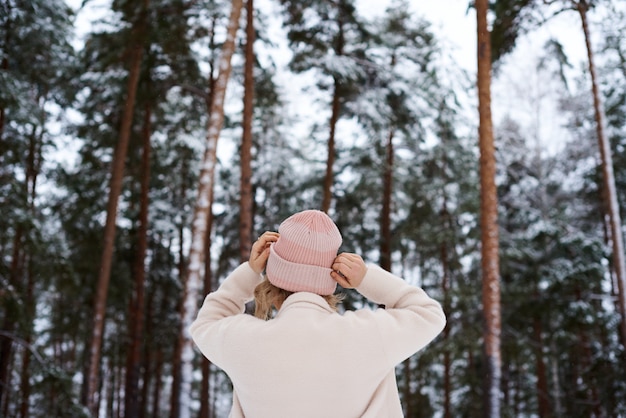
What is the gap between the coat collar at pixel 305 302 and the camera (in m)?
1.70

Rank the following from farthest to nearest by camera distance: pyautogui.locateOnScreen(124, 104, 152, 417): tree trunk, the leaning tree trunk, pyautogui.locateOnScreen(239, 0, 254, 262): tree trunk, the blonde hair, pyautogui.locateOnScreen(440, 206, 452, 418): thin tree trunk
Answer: pyautogui.locateOnScreen(124, 104, 152, 417): tree trunk → pyautogui.locateOnScreen(440, 206, 452, 418): thin tree trunk → pyautogui.locateOnScreen(239, 0, 254, 262): tree trunk → the leaning tree trunk → the blonde hair

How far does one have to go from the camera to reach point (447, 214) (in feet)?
54.5

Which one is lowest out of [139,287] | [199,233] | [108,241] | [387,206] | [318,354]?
[318,354]

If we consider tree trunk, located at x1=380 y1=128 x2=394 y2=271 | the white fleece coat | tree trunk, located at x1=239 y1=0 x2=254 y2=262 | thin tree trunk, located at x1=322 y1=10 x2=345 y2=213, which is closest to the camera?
the white fleece coat

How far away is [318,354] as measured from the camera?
1605 millimetres

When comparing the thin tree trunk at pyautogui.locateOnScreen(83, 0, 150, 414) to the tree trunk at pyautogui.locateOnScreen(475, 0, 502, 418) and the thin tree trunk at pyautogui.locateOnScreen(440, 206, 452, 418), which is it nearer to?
the tree trunk at pyautogui.locateOnScreen(475, 0, 502, 418)

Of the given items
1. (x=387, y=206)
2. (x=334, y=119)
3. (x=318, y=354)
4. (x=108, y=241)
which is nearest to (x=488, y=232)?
(x=334, y=119)

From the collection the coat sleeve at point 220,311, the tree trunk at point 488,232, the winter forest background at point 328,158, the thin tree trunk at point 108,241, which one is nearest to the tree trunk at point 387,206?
the winter forest background at point 328,158

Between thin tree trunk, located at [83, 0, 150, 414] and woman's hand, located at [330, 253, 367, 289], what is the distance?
1137 centimetres

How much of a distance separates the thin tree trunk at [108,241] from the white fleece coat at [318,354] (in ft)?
37.0

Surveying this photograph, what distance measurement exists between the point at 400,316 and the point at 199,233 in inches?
281

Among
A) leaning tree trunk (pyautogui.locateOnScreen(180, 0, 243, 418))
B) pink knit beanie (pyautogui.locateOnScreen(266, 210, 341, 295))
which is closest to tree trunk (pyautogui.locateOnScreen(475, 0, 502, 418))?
leaning tree trunk (pyautogui.locateOnScreen(180, 0, 243, 418))

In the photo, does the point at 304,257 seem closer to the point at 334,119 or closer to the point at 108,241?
the point at 108,241

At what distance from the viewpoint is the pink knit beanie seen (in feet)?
5.77
